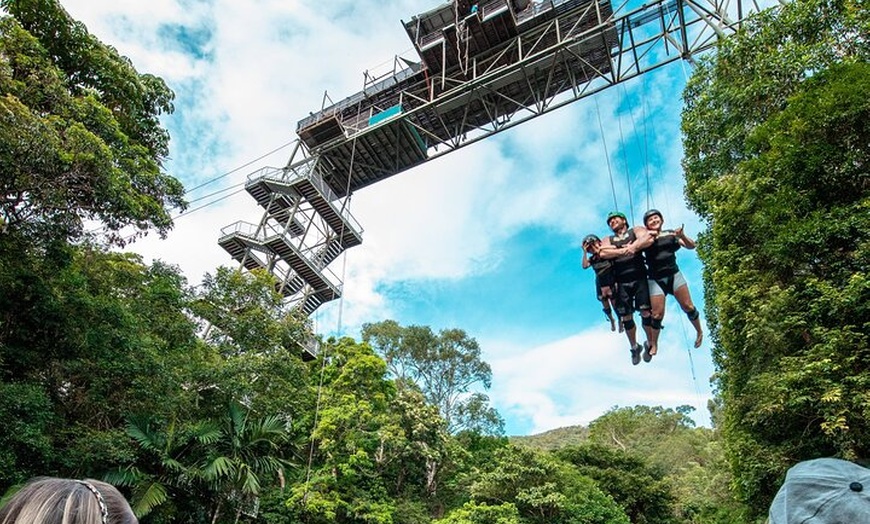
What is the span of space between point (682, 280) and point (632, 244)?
0.57 meters

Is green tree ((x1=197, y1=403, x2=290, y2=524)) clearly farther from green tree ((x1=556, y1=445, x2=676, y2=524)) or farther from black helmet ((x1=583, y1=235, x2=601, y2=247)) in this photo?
green tree ((x1=556, y1=445, x2=676, y2=524))

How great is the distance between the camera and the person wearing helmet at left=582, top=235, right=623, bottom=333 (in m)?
4.44

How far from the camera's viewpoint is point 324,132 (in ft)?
59.7

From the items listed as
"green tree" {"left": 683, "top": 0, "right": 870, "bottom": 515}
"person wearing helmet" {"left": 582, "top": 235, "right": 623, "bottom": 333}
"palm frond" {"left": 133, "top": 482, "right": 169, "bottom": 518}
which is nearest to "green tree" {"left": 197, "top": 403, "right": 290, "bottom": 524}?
"palm frond" {"left": 133, "top": 482, "right": 169, "bottom": 518}

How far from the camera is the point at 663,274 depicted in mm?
4410

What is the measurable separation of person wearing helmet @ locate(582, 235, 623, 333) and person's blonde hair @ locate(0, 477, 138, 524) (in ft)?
13.1

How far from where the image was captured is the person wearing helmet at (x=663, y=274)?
14.1 ft

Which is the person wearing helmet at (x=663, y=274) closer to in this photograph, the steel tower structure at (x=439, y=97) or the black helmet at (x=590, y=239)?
the black helmet at (x=590, y=239)

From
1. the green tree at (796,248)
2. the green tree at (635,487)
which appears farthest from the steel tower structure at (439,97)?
the green tree at (635,487)

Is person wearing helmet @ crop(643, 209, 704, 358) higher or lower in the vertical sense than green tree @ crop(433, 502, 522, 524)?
higher

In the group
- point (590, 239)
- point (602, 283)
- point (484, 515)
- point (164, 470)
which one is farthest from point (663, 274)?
point (484, 515)

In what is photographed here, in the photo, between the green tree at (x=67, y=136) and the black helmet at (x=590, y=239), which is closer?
the black helmet at (x=590, y=239)

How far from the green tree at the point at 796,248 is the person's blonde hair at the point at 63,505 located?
22.5 ft

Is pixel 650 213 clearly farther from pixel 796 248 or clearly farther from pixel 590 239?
pixel 796 248
